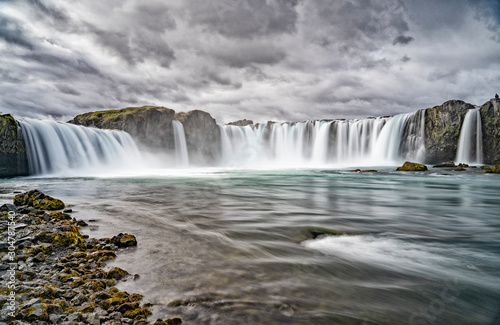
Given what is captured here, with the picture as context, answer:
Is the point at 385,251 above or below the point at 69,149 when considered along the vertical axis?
below

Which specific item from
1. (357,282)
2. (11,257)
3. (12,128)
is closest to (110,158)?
(12,128)

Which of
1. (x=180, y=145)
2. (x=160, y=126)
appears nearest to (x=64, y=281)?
(x=160, y=126)

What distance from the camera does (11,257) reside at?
3502mm

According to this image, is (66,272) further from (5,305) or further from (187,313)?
(187,313)

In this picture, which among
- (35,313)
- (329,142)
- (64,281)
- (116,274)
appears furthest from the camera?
(329,142)

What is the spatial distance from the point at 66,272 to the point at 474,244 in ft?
23.4

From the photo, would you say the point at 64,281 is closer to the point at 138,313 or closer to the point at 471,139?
the point at 138,313

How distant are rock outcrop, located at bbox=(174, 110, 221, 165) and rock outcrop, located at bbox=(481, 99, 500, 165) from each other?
45959 mm

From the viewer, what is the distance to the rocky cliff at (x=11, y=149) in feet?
76.7

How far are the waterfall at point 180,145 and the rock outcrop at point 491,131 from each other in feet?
162

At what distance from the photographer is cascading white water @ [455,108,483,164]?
133ft

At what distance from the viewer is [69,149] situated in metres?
29.4

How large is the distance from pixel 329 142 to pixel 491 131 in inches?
1002

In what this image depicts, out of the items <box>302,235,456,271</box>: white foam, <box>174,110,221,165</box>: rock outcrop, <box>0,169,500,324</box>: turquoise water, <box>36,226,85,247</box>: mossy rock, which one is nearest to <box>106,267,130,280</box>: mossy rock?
<box>0,169,500,324</box>: turquoise water
